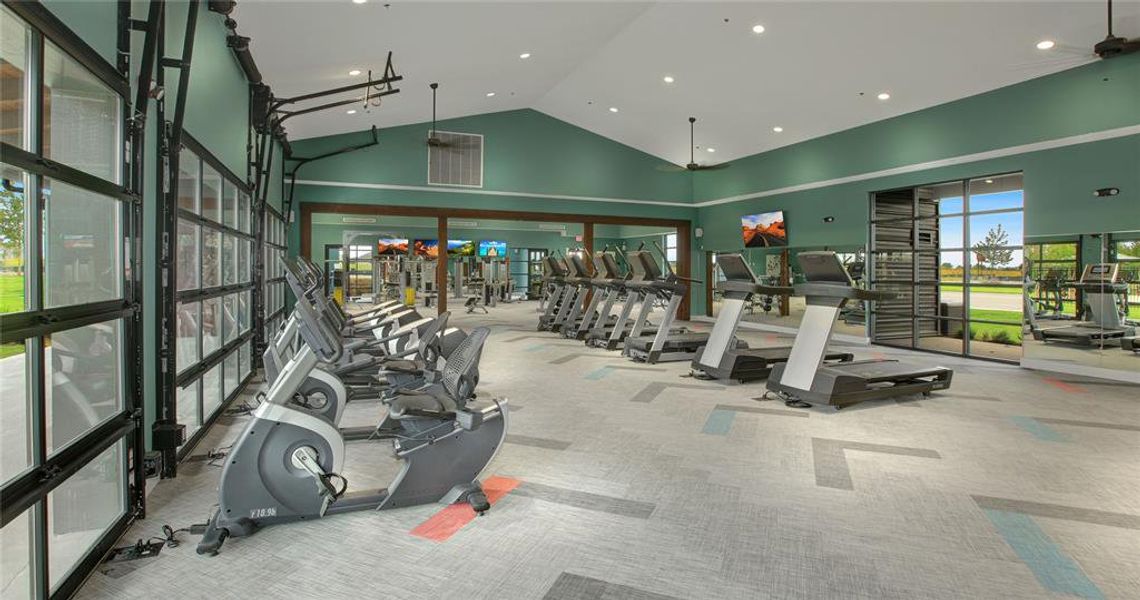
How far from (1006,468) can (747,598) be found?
247 centimetres

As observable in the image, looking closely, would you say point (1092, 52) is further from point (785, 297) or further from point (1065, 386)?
point (785, 297)

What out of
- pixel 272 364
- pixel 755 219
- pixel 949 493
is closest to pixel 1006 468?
pixel 949 493

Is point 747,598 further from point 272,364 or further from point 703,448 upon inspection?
point 272,364

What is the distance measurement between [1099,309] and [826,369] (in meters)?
3.81

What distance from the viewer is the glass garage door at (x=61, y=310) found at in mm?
1812

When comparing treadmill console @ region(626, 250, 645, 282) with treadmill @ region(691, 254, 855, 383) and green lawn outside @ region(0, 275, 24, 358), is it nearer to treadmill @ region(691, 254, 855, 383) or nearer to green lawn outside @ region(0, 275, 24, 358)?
treadmill @ region(691, 254, 855, 383)

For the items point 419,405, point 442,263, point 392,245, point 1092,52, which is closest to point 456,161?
point 442,263

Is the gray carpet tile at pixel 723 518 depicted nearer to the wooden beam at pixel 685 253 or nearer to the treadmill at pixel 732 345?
the treadmill at pixel 732 345

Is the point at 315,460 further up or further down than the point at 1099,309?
further down

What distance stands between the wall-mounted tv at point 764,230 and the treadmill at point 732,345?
5.35m

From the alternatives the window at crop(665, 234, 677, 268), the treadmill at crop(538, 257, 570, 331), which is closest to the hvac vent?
the treadmill at crop(538, 257, 570, 331)

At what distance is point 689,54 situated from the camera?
839 centimetres

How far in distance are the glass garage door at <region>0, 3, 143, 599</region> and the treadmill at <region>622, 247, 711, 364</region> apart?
19.0 ft

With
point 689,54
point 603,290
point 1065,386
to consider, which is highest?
point 689,54
